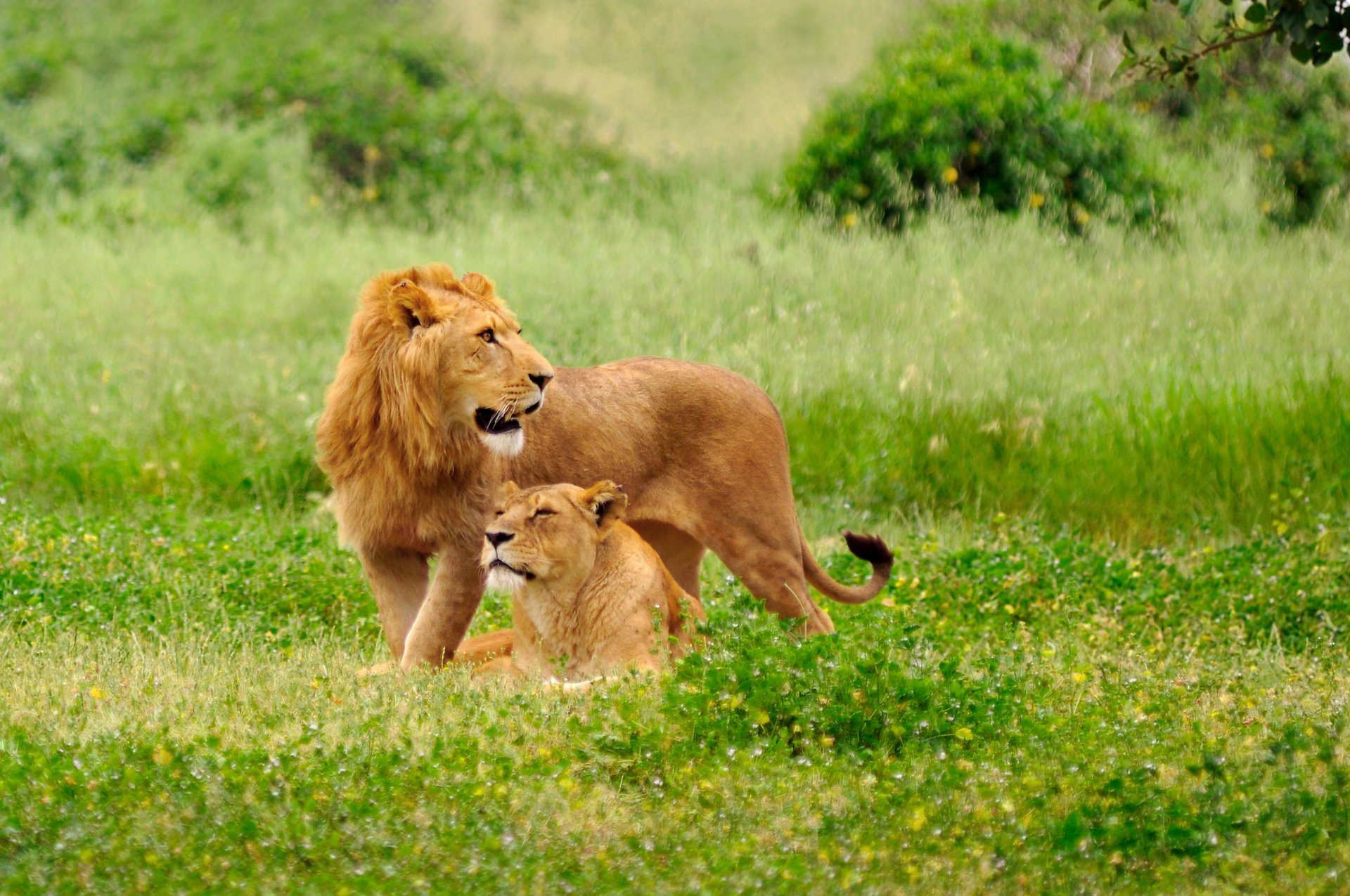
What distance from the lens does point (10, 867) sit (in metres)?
4.58

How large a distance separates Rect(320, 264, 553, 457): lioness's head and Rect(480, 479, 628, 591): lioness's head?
0.76ft

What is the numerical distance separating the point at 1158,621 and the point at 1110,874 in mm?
4079

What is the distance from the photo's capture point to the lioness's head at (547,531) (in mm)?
6387

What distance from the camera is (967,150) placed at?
15.4 meters

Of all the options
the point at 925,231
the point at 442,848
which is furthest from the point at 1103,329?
the point at 442,848

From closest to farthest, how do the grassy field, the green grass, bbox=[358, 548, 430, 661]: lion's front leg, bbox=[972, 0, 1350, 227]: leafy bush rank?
1. the green grass
2. the grassy field
3. bbox=[358, 548, 430, 661]: lion's front leg
4. bbox=[972, 0, 1350, 227]: leafy bush

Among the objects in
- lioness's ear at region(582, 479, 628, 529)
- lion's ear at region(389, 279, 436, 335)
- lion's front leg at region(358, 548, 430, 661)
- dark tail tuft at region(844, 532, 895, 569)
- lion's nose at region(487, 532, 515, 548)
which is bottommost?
lion's front leg at region(358, 548, 430, 661)

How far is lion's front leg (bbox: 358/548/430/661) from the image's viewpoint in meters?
6.89

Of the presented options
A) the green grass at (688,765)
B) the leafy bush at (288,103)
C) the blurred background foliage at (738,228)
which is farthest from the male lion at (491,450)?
the leafy bush at (288,103)

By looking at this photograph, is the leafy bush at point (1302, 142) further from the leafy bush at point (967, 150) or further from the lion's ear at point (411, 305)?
the lion's ear at point (411, 305)

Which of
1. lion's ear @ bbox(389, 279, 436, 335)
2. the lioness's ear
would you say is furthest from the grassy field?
lion's ear @ bbox(389, 279, 436, 335)

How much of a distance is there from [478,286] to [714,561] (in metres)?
3.57

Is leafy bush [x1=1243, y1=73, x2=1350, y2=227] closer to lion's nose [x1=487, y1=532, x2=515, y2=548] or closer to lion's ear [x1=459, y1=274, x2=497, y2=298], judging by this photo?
lion's ear [x1=459, y1=274, x2=497, y2=298]

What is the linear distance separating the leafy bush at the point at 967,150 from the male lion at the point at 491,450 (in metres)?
8.11
